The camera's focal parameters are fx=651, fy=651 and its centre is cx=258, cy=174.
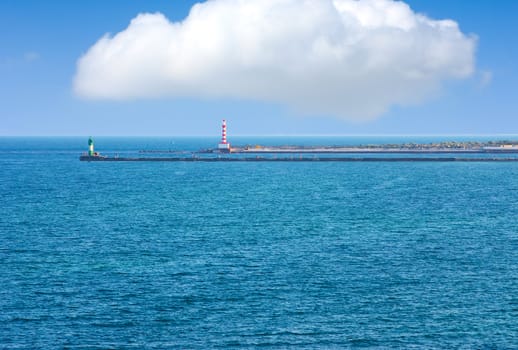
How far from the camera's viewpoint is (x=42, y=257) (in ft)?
163

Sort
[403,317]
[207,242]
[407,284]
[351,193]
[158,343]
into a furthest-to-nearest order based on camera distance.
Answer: [351,193]
[207,242]
[407,284]
[403,317]
[158,343]

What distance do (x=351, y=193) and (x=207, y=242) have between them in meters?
46.4

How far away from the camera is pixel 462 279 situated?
4312 cm

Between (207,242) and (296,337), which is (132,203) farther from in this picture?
(296,337)

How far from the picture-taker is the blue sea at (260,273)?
110ft

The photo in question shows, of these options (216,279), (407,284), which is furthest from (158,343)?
(407,284)

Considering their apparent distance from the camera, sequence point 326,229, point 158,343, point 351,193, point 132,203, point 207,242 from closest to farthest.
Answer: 1. point 158,343
2. point 207,242
3. point 326,229
4. point 132,203
5. point 351,193

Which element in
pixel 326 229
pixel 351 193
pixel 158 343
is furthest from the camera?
pixel 351 193

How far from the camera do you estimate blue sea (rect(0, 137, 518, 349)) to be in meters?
33.5

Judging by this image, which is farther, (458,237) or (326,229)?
(326,229)

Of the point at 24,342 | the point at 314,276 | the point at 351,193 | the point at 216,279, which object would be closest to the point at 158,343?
the point at 24,342

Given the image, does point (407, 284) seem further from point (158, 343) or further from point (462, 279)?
point (158, 343)

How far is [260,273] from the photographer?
44.5 metres

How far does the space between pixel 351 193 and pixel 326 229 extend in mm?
36458
